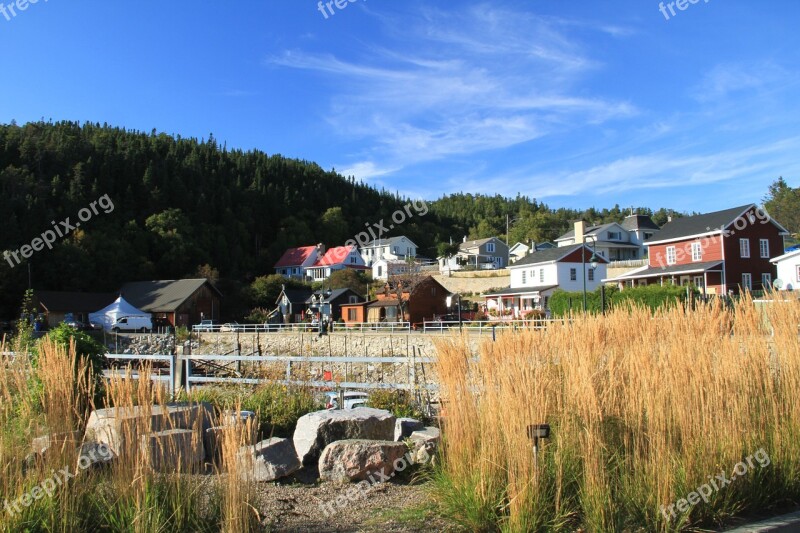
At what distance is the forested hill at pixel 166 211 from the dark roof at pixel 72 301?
4.20 metres

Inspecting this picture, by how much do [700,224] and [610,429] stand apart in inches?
1608

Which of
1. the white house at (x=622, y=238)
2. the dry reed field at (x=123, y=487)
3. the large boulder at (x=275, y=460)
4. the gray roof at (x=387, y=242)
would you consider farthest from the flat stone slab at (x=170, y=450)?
the gray roof at (x=387, y=242)

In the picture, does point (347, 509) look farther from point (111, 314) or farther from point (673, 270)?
point (111, 314)

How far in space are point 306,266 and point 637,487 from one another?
90134 mm

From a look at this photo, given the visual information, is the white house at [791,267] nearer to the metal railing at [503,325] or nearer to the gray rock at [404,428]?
the metal railing at [503,325]

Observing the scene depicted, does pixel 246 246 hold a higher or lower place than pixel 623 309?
higher

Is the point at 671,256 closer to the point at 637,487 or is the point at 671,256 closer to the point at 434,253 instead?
the point at 637,487

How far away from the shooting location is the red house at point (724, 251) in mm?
37344

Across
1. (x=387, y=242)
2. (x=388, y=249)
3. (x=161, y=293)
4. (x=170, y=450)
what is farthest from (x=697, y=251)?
(x=387, y=242)

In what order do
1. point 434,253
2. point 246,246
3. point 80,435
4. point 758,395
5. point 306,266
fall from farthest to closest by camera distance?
point 434,253
point 246,246
point 306,266
point 758,395
point 80,435

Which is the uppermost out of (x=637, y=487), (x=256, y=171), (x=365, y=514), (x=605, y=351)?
(x=256, y=171)

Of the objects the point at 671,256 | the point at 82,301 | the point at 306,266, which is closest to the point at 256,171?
the point at 306,266

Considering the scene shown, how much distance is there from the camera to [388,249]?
9888cm

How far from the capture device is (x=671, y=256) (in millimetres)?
41562
